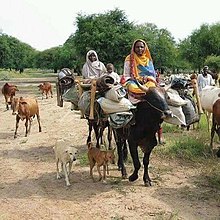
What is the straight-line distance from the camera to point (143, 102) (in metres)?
6.94

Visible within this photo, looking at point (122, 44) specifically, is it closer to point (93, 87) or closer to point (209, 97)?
point (209, 97)

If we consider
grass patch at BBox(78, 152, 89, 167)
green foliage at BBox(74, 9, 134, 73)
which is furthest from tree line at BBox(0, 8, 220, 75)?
grass patch at BBox(78, 152, 89, 167)

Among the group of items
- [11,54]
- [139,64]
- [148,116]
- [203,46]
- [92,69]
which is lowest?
[148,116]

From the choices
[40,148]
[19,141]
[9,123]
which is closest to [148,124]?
[40,148]

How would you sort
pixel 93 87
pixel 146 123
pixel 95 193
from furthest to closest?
A: pixel 93 87 → pixel 146 123 → pixel 95 193

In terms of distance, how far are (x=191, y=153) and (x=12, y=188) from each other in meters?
4.05

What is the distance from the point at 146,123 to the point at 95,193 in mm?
1467

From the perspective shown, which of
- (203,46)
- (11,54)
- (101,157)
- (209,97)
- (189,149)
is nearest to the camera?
(101,157)

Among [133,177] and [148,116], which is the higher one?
[148,116]

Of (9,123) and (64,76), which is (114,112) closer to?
(64,76)

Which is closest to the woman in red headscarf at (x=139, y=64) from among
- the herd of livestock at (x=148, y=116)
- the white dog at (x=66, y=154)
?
the herd of livestock at (x=148, y=116)

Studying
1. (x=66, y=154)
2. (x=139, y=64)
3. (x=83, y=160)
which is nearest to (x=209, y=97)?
(x=139, y=64)

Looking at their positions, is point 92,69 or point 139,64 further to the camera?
point 92,69

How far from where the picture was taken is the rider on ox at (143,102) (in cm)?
668
